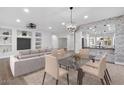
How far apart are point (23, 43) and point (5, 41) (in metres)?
1.38

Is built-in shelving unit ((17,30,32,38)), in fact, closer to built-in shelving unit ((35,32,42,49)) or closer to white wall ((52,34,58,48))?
built-in shelving unit ((35,32,42,49))

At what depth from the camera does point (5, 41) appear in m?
6.68

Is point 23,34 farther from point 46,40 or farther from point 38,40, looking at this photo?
point 46,40

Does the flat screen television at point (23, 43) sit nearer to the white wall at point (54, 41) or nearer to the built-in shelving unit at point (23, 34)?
the built-in shelving unit at point (23, 34)

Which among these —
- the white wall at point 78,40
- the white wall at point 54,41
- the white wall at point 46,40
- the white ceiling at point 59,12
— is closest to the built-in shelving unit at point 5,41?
the white ceiling at point 59,12

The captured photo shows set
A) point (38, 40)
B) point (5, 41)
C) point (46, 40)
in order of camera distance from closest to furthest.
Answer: point (5, 41) → point (38, 40) → point (46, 40)

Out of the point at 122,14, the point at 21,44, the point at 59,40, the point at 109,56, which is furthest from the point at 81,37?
the point at 21,44

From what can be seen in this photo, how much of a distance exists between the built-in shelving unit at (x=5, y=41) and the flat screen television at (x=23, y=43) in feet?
2.27

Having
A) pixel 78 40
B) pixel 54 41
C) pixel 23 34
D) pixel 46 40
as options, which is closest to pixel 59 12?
pixel 78 40

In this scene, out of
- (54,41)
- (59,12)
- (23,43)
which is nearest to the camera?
(59,12)

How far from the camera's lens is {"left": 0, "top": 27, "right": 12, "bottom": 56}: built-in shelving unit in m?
6.51

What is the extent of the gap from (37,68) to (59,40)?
23.8 feet

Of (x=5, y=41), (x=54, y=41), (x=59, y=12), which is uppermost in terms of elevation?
(x=59, y=12)

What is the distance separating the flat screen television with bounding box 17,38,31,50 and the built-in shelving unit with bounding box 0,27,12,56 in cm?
69
